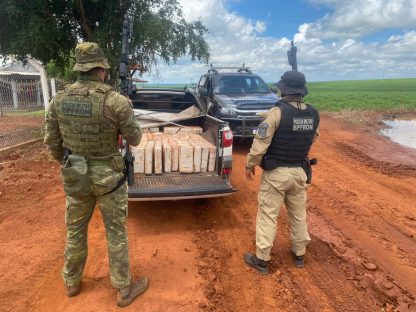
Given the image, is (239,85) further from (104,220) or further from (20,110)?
(20,110)

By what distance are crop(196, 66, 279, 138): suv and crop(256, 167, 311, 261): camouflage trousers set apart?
4.71m

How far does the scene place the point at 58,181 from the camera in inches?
283

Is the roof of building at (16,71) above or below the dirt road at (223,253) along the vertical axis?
above

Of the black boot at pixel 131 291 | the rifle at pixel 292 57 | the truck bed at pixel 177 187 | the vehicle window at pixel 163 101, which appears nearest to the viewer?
the black boot at pixel 131 291

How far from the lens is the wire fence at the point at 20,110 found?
1201cm

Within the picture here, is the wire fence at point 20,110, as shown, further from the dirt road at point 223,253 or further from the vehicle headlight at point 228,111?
the vehicle headlight at point 228,111

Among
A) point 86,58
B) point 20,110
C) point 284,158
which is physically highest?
point 86,58

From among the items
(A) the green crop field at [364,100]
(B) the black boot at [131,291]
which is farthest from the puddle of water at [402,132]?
(B) the black boot at [131,291]

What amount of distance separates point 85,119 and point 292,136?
207 centimetres

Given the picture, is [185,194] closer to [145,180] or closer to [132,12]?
[145,180]

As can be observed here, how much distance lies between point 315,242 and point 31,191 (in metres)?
4.91

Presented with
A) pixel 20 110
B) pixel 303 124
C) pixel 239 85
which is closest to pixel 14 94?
pixel 20 110

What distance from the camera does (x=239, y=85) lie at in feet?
35.7

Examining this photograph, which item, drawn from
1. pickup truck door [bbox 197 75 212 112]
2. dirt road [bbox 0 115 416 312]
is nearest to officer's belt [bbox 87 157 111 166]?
dirt road [bbox 0 115 416 312]
